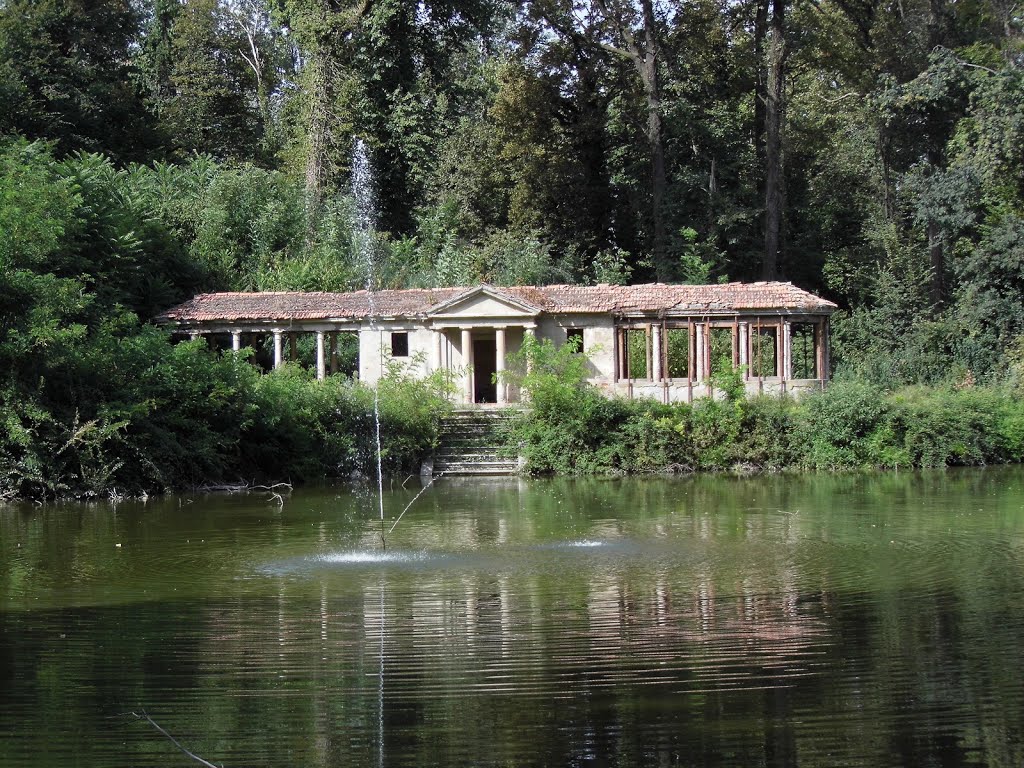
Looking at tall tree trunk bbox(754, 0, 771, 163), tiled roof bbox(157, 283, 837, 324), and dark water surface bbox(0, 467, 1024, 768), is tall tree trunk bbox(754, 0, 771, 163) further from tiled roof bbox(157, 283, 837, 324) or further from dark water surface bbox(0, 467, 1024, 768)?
dark water surface bbox(0, 467, 1024, 768)

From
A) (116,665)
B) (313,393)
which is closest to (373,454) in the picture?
(313,393)

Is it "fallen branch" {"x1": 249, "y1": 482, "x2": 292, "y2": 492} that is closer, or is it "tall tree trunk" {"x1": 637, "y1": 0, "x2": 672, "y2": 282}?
"fallen branch" {"x1": 249, "y1": 482, "x2": 292, "y2": 492}

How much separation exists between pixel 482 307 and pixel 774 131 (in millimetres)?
14972

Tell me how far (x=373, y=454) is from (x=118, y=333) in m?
6.77

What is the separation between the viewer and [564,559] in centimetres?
1578

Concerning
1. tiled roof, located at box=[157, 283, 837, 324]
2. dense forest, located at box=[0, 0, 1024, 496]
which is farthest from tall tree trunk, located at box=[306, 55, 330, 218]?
tiled roof, located at box=[157, 283, 837, 324]

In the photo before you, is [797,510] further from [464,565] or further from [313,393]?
[313,393]

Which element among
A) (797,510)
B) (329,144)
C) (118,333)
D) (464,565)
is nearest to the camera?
(464,565)

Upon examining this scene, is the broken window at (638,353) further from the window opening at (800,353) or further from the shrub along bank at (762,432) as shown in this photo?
the window opening at (800,353)

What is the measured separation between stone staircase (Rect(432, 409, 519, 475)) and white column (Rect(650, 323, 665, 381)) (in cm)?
561

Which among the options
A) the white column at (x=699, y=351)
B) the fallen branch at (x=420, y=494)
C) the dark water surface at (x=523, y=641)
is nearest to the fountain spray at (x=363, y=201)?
the white column at (x=699, y=351)

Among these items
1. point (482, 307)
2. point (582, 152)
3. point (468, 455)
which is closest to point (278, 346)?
point (482, 307)

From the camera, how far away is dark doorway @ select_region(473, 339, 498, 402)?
37.8 m

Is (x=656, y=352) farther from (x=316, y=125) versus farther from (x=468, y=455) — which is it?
(x=316, y=125)
